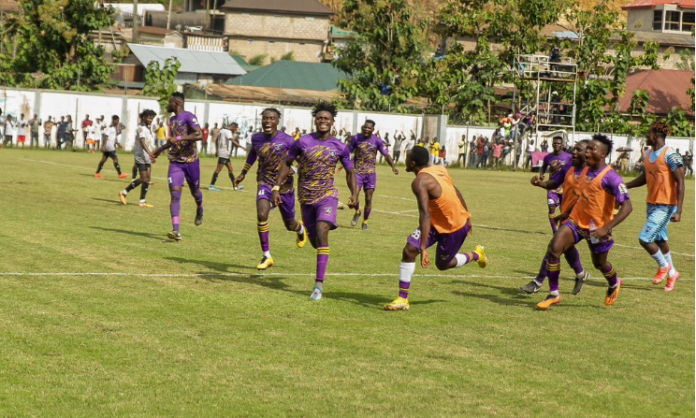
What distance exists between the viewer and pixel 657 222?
45.7ft

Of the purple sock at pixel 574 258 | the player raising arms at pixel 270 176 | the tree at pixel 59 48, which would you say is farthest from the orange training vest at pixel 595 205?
the tree at pixel 59 48

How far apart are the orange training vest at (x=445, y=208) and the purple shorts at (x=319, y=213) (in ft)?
4.38

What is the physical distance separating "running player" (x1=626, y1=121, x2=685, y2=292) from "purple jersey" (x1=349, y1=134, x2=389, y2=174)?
7956mm

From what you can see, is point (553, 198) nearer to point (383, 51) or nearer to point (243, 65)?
point (383, 51)

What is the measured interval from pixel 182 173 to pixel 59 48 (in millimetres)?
50284

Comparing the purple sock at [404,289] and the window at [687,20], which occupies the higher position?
the window at [687,20]

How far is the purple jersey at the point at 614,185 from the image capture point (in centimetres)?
1122

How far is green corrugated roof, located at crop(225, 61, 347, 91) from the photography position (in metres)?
83.6

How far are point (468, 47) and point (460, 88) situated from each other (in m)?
37.2

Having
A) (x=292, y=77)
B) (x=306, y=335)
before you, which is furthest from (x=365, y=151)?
(x=292, y=77)

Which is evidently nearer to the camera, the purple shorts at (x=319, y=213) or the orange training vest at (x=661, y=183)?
the purple shorts at (x=319, y=213)

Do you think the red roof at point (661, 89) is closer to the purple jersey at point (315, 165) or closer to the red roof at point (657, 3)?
the red roof at point (657, 3)

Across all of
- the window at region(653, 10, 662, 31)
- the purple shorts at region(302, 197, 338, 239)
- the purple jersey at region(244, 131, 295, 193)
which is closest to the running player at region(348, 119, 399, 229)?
the purple jersey at region(244, 131, 295, 193)

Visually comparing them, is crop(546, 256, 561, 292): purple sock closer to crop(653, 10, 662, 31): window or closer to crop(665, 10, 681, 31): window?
crop(653, 10, 662, 31): window
